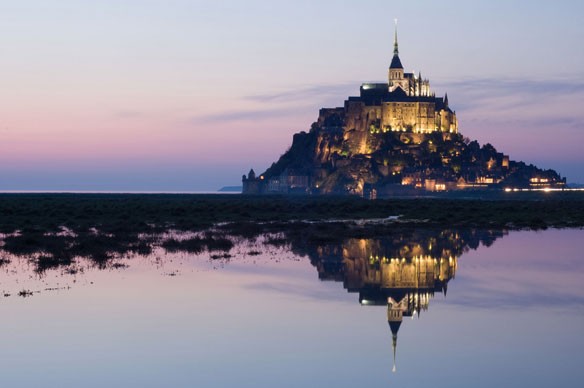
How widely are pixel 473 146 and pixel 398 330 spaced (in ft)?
620

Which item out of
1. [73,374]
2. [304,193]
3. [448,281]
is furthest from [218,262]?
[304,193]

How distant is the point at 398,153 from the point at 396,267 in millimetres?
161246

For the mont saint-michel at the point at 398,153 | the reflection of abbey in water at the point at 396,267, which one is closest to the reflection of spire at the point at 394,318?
the reflection of abbey in water at the point at 396,267

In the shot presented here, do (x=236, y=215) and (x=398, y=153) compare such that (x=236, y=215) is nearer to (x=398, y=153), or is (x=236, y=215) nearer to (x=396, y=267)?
(x=396, y=267)

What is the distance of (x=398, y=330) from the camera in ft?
44.1

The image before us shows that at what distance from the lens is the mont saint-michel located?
598 feet

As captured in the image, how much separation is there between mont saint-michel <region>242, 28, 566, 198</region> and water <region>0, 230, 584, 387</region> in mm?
157657

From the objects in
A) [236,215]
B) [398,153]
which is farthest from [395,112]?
[236,215]

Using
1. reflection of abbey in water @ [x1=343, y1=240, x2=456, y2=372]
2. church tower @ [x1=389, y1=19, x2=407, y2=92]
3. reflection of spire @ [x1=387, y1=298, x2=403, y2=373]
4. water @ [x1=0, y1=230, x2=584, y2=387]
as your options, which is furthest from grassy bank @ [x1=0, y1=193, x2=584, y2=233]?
church tower @ [x1=389, y1=19, x2=407, y2=92]

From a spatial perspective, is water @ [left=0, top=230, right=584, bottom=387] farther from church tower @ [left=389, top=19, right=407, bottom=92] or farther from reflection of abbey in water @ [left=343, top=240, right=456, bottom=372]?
church tower @ [left=389, top=19, right=407, bottom=92]

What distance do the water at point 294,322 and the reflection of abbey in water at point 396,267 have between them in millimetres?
83

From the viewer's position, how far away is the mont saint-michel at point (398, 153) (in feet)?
598

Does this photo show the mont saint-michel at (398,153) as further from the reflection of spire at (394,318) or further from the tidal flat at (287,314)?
the reflection of spire at (394,318)

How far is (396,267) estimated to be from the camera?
2353cm
